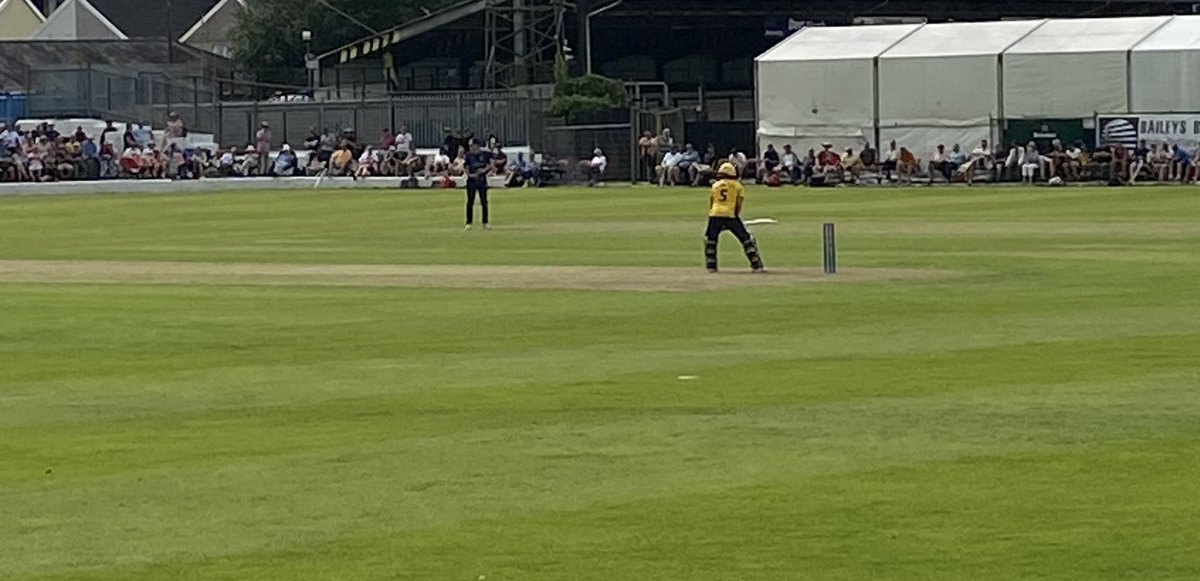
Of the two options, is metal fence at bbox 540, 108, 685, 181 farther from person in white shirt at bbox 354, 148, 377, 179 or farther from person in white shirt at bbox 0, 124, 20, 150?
person in white shirt at bbox 0, 124, 20, 150

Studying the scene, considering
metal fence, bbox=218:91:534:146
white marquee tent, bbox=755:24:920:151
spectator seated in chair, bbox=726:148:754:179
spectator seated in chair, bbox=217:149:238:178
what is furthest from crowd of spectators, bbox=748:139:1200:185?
spectator seated in chair, bbox=217:149:238:178

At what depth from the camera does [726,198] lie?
94.6ft

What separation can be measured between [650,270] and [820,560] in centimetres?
1934

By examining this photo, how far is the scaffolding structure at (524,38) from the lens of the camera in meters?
76.9

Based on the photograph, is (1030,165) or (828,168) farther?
(828,168)

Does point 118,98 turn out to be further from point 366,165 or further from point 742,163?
point 742,163

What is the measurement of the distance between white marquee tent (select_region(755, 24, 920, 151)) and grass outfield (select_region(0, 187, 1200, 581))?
3279cm

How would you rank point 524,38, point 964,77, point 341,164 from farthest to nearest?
point 524,38 < point 341,164 < point 964,77

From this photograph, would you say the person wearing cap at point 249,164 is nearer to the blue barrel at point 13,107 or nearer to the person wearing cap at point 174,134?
the person wearing cap at point 174,134

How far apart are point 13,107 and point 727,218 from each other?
49766mm

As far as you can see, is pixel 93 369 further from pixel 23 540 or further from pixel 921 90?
pixel 921 90

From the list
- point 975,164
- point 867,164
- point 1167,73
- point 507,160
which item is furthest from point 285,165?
point 1167,73

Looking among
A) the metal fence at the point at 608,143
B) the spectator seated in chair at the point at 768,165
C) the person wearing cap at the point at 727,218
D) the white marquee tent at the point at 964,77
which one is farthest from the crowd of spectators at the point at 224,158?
the person wearing cap at the point at 727,218

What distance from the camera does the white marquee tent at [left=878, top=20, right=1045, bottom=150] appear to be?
6206 centimetres
